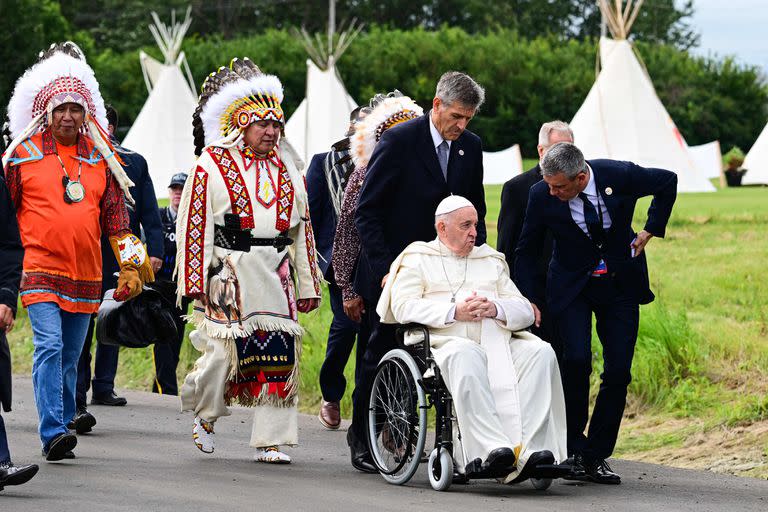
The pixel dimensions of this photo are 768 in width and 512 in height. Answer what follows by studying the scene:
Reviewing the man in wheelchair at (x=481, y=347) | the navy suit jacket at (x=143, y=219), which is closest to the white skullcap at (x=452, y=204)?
the man in wheelchair at (x=481, y=347)

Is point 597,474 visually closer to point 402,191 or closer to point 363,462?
point 363,462

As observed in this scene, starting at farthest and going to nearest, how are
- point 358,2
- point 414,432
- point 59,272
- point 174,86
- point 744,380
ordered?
1. point 358,2
2. point 174,86
3. point 744,380
4. point 59,272
5. point 414,432

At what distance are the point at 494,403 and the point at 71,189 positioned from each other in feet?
8.84

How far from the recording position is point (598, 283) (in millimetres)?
7926

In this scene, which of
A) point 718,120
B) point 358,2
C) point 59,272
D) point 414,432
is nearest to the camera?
point 414,432

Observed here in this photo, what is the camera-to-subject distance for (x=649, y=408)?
10680 millimetres

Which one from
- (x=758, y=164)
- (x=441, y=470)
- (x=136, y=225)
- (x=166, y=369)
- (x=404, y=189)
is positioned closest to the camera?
(x=441, y=470)

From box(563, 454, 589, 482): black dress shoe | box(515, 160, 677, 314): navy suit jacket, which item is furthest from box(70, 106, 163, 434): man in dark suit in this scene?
box(563, 454, 589, 482): black dress shoe

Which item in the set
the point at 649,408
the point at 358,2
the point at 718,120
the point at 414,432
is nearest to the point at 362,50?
the point at 718,120

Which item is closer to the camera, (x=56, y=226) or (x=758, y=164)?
(x=56, y=226)

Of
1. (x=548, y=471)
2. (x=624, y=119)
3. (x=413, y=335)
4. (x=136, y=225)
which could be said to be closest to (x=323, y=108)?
(x=624, y=119)

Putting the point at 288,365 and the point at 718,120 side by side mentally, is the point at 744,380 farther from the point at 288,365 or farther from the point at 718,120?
the point at 718,120

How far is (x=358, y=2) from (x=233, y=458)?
58903mm

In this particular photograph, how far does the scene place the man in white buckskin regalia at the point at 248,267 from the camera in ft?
27.5
